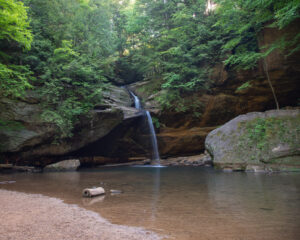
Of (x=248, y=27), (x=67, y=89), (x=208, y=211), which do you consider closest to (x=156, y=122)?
(x=67, y=89)

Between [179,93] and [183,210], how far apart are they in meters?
14.6

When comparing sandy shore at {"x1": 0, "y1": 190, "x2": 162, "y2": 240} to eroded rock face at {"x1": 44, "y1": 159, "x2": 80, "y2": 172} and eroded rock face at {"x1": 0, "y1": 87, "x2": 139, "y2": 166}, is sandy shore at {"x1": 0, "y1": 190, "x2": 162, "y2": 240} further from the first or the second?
eroded rock face at {"x1": 44, "y1": 159, "x2": 80, "y2": 172}

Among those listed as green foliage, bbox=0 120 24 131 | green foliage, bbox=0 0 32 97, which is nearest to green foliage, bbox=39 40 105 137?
green foliage, bbox=0 120 24 131

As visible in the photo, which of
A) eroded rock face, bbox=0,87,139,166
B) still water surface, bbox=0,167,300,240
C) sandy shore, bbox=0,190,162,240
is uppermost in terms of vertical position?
eroded rock face, bbox=0,87,139,166

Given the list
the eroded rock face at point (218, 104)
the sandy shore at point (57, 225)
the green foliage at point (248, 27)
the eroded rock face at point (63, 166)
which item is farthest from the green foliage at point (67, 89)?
the sandy shore at point (57, 225)

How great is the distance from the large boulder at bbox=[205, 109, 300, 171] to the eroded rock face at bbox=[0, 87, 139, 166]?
289 inches

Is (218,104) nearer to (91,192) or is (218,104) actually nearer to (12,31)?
(91,192)

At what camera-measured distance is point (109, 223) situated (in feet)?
11.8

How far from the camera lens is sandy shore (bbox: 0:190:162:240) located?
2.98 metres

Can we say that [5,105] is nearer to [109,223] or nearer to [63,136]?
[63,136]

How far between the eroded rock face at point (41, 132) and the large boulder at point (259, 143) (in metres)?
7.35

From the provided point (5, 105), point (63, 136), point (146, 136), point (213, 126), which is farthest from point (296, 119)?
point (5, 105)

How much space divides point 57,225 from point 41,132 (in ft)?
39.1

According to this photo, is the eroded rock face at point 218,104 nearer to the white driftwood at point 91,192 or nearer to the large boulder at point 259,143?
the large boulder at point 259,143
